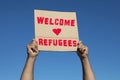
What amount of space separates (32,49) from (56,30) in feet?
3.58

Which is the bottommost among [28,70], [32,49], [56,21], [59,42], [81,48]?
[28,70]

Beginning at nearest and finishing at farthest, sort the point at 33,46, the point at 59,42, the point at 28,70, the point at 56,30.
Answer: the point at 28,70, the point at 33,46, the point at 56,30, the point at 59,42

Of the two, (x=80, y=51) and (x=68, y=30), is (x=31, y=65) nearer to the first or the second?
(x=80, y=51)

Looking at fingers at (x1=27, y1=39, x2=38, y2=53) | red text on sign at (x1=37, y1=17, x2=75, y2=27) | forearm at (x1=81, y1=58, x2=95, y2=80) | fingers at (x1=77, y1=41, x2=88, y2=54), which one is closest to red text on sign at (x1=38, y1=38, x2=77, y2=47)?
fingers at (x1=77, y1=41, x2=88, y2=54)

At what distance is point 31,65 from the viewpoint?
6402mm

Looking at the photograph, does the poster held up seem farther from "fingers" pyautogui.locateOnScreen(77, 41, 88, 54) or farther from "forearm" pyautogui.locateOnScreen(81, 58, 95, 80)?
"forearm" pyautogui.locateOnScreen(81, 58, 95, 80)

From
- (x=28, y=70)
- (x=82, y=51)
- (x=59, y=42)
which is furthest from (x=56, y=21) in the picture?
(x=28, y=70)

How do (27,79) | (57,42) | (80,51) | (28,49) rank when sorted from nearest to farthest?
1. (27,79)
2. (28,49)
3. (80,51)
4. (57,42)

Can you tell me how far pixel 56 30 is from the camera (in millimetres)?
7727

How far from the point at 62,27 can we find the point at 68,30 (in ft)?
0.59

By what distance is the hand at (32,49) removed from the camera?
6.69 meters

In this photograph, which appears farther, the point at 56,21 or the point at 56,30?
the point at 56,21

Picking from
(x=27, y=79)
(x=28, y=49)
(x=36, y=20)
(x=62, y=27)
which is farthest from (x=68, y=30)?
(x=27, y=79)

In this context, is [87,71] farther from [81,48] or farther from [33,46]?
[33,46]
